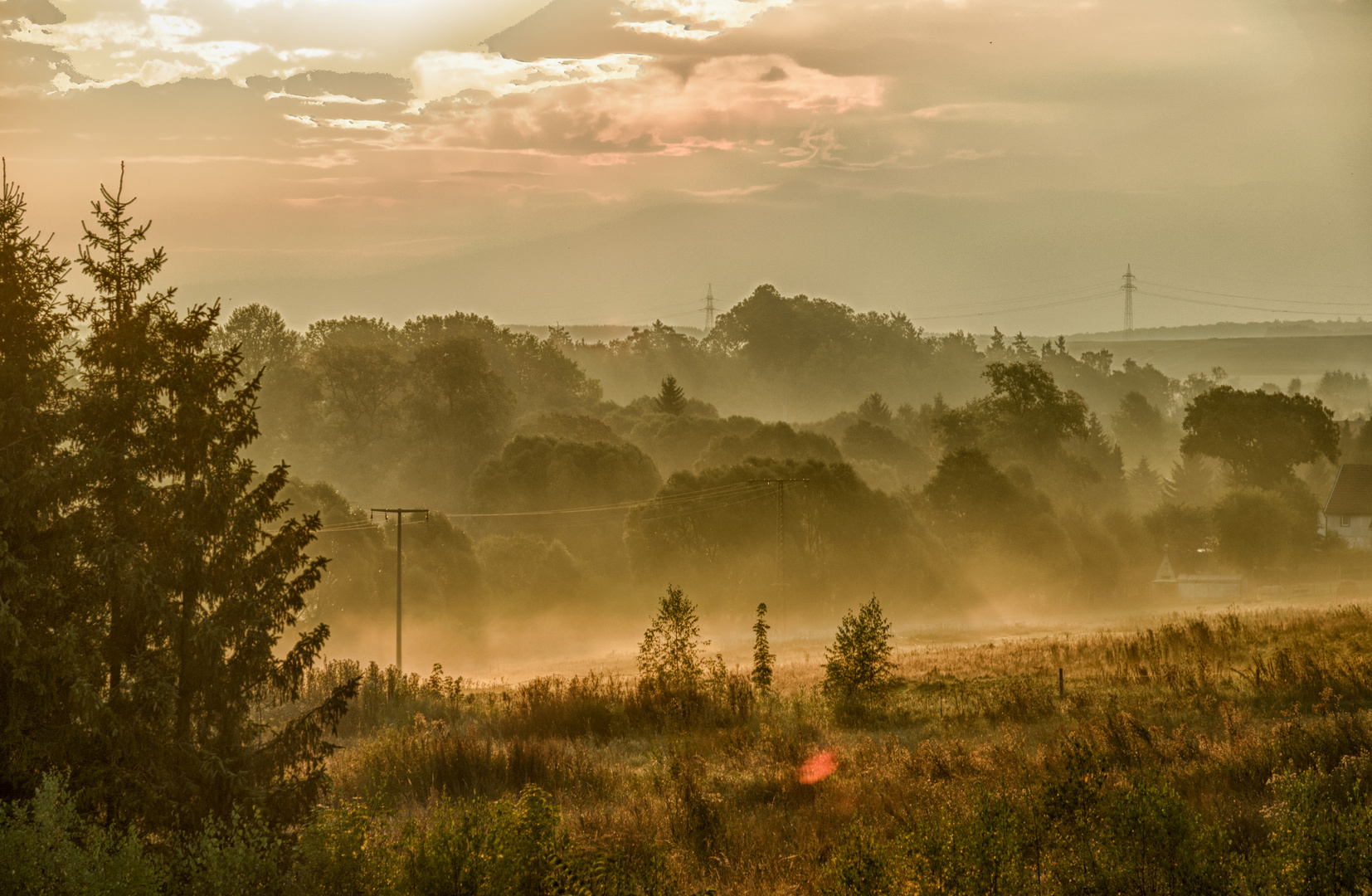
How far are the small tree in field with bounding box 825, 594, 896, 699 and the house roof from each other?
8374cm

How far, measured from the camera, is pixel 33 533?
36.8ft

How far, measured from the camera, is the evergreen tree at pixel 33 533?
1031 cm

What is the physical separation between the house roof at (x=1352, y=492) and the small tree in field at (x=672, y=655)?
8636 cm

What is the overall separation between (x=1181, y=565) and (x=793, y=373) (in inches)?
3614

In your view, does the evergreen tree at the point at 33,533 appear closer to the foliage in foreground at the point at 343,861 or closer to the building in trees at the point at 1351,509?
the foliage in foreground at the point at 343,861

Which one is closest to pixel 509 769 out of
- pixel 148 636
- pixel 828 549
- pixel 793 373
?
pixel 148 636

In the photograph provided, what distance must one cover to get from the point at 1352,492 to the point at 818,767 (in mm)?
92594

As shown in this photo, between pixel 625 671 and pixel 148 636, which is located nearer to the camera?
pixel 148 636

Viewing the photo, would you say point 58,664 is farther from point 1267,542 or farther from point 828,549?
point 1267,542

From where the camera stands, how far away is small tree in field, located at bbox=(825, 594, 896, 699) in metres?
21.0

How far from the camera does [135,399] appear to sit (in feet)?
37.4

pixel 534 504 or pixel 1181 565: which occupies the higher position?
pixel 534 504

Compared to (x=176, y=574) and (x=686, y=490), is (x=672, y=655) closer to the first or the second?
(x=176, y=574)

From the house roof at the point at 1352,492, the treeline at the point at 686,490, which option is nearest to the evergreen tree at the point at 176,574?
the treeline at the point at 686,490
